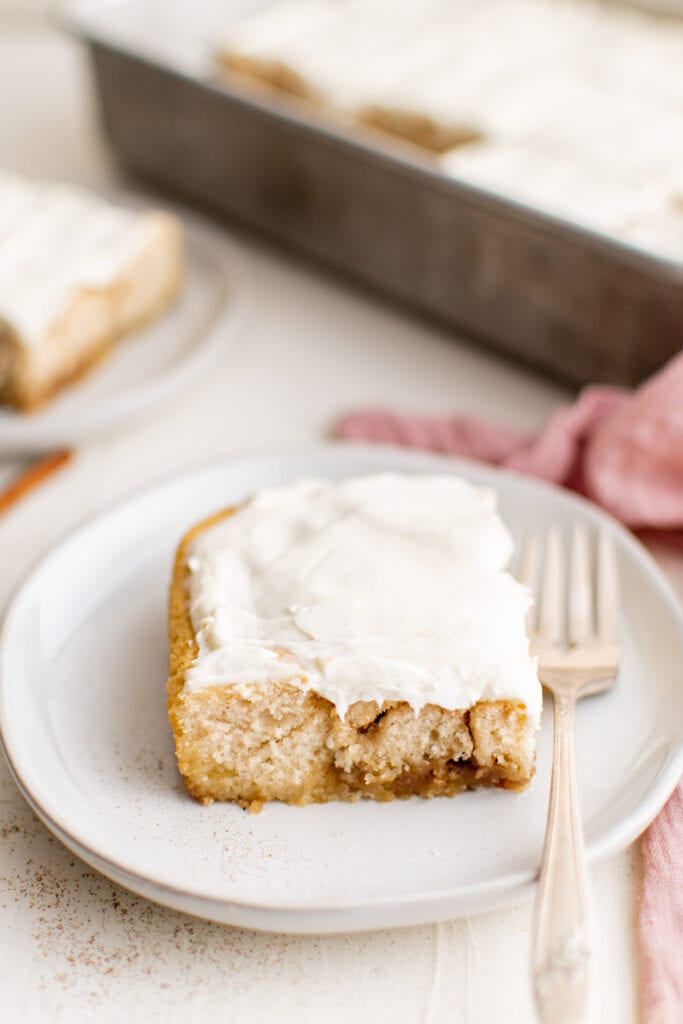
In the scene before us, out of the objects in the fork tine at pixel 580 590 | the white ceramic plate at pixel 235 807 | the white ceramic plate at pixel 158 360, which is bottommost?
the white ceramic plate at pixel 158 360

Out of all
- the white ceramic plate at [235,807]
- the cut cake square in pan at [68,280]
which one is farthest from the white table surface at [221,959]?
the cut cake square in pan at [68,280]

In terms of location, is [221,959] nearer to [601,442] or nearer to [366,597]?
[366,597]

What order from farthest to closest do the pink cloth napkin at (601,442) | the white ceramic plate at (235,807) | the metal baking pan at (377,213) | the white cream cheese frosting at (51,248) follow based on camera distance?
the white cream cheese frosting at (51,248) < the metal baking pan at (377,213) < the pink cloth napkin at (601,442) < the white ceramic plate at (235,807)

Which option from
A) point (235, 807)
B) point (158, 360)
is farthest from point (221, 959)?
point (158, 360)

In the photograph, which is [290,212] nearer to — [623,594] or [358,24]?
[358,24]

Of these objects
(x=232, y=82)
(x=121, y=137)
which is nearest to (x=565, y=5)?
(x=232, y=82)

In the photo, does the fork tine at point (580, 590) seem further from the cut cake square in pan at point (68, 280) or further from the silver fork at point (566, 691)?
the cut cake square in pan at point (68, 280)

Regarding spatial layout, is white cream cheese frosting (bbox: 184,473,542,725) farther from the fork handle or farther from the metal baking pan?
the metal baking pan
